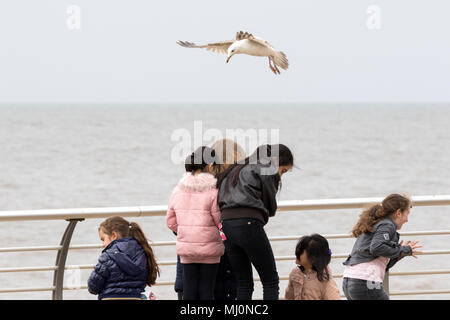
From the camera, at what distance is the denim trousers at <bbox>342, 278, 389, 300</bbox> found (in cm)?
454

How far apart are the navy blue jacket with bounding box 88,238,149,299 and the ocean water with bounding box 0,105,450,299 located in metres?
0.56

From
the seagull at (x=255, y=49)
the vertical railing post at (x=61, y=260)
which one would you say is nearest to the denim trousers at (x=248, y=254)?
the seagull at (x=255, y=49)

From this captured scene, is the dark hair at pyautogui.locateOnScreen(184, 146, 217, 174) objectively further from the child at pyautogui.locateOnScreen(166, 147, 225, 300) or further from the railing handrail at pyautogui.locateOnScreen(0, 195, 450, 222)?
the railing handrail at pyautogui.locateOnScreen(0, 195, 450, 222)

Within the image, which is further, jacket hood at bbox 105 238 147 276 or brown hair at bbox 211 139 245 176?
brown hair at bbox 211 139 245 176

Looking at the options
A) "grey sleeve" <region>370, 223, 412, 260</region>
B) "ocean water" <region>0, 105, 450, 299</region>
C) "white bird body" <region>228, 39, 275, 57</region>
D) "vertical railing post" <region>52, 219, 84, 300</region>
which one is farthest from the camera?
"ocean water" <region>0, 105, 450, 299</region>

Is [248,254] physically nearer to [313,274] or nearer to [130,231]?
[313,274]

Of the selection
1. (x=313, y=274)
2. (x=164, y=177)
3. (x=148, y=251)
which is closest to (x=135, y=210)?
(x=148, y=251)

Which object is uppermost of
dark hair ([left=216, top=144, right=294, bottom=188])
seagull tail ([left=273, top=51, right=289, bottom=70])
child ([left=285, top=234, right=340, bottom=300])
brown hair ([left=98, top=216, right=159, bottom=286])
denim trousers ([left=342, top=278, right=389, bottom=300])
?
seagull tail ([left=273, top=51, right=289, bottom=70])

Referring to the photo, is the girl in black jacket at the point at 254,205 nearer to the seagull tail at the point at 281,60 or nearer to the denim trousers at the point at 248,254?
the denim trousers at the point at 248,254

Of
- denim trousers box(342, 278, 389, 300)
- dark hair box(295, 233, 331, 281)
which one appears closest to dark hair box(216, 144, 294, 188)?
dark hair box(295, 233, 331, 281)

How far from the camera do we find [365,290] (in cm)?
454

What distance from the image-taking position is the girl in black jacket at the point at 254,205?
4.18m
